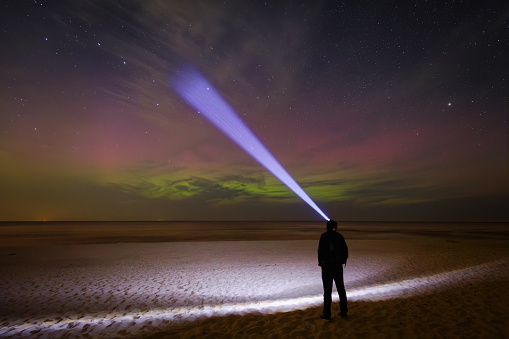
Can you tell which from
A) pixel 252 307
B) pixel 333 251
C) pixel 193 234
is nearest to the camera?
pixel 333 251

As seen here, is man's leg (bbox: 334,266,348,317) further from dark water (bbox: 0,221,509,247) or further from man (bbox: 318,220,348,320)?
dark water (bbox: 0,221,509,247)

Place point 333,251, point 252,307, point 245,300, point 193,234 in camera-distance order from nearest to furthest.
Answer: point 333,251 → point 252,307 → point 245,300 → point 193,234

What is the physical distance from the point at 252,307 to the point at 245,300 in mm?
895

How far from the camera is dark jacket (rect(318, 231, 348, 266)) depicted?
6207 millimetres

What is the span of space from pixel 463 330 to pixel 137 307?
7907 millimetres

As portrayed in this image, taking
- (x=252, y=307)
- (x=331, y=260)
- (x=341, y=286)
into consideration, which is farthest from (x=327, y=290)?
(x=252, y=307)

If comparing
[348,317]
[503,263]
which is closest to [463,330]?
[348,317]

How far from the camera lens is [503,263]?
14.2 m

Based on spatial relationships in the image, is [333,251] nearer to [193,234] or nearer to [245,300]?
[245,300]

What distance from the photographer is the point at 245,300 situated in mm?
8711

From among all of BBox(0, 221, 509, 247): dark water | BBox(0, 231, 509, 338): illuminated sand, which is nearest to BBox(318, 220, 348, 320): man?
BBox(0, 231, 509, 338): illuminated sand

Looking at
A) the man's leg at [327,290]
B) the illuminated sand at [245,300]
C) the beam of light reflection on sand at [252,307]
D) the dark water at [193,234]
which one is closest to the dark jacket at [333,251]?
the man's leg at [327,290]

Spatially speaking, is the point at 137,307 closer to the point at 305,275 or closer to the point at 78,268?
the point at 305,275

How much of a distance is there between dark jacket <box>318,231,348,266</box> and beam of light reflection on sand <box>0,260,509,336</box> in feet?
7.15
